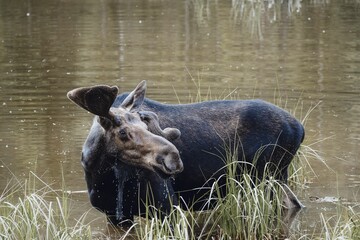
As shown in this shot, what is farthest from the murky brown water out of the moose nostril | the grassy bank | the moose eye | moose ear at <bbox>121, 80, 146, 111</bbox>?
the moose nostril

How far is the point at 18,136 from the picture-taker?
1174 centimetres

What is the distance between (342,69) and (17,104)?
6.03 metres

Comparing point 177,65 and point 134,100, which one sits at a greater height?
point 134,100

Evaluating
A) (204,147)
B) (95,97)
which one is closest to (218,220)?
(204,147)

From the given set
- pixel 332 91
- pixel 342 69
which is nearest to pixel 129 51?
pixel 342 69

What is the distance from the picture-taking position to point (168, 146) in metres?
6.89

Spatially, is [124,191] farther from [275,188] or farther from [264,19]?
[264,19]

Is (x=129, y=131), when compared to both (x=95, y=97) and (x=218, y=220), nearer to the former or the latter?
(x=95, y=97)

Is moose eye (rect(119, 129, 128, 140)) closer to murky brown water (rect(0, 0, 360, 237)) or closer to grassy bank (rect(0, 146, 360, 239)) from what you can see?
grassy bank (rect(0, 146, 360, 239))

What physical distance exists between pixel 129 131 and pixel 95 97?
35 cm

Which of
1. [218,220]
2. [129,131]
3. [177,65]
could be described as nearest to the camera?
[129,131]

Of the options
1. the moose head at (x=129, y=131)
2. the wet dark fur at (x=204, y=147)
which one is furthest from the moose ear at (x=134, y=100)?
the wet dark fur at (x=204, y=147)

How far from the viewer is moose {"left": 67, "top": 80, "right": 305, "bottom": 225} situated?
712cm

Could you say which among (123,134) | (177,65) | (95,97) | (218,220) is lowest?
(177,65)
